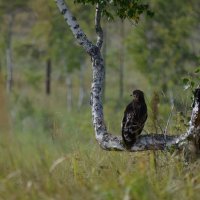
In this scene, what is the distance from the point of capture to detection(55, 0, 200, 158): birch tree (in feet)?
24.2

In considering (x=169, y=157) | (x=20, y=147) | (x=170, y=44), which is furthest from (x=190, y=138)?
(x=170, y=44)

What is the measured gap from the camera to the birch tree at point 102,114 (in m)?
7.36

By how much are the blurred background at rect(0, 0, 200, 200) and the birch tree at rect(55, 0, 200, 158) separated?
131 millimetres

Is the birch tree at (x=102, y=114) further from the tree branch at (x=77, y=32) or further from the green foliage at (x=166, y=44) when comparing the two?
the green foliage at (x=166, y=44)

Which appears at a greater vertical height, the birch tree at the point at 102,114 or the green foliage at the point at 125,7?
the green foliage at the point at 125,7

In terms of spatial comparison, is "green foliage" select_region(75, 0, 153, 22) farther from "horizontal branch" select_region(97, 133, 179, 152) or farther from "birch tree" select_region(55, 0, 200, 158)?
"horizontal branch" select_region(97, 133, 179, 152)

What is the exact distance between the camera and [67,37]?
146ft

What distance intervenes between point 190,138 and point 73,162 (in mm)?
1176

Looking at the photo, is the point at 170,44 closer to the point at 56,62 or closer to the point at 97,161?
the point at 56,62

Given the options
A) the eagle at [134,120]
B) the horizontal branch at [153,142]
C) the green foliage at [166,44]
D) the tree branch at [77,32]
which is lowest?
the horizontal branch at [153,142]

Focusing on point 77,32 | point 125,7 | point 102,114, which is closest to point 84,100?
point 125,7

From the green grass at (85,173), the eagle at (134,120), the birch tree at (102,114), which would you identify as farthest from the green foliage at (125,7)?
the green grass at (85,173)

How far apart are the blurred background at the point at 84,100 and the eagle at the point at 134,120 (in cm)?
14

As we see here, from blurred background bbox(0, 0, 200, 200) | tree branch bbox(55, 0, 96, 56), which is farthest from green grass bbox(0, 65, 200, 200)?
tree branch bbox(55, 0, 96, 56)
